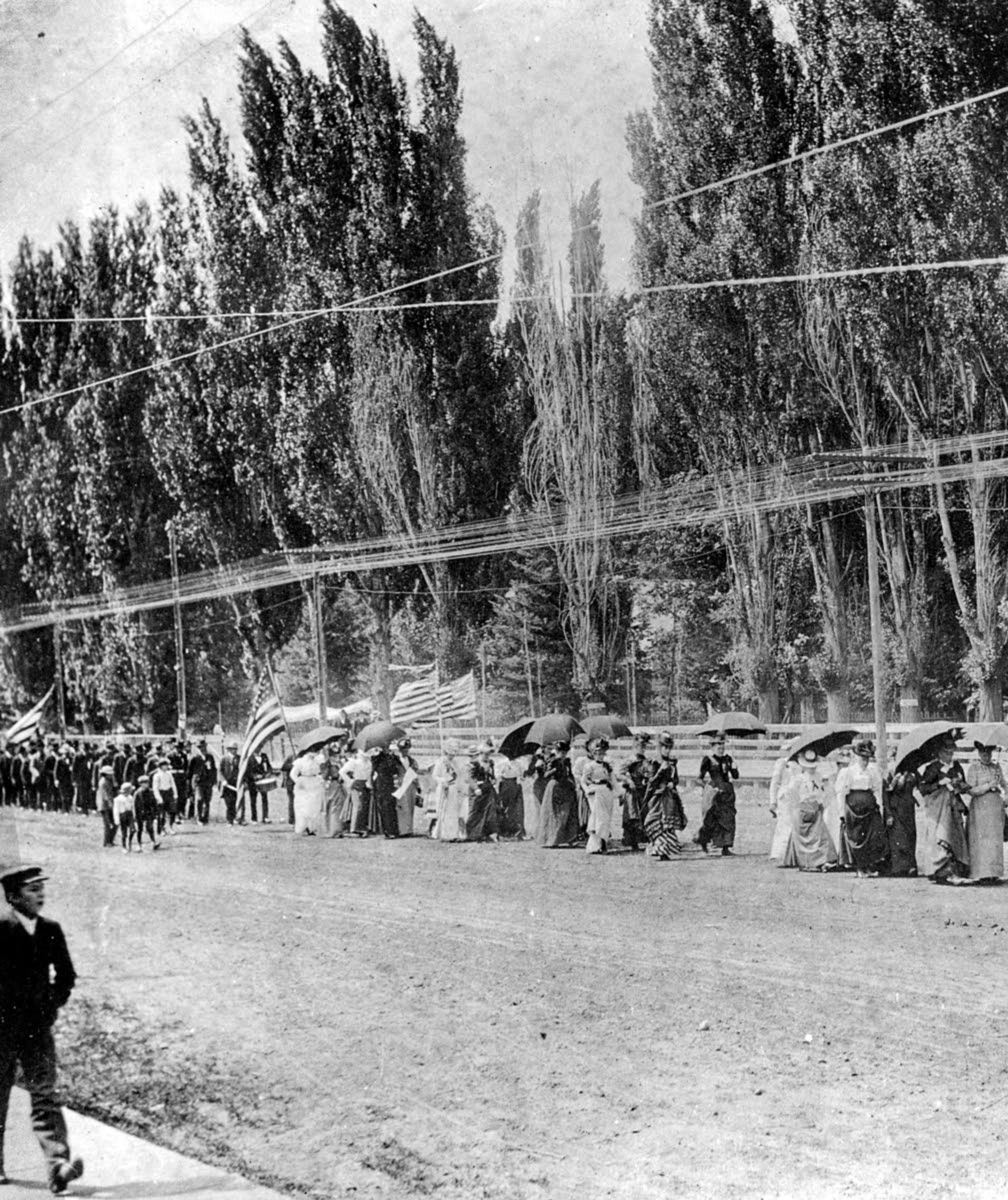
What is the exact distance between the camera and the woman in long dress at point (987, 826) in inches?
127

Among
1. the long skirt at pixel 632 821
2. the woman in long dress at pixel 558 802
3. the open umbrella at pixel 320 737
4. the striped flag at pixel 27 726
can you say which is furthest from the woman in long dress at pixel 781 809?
the striped flag at pixel 27 726

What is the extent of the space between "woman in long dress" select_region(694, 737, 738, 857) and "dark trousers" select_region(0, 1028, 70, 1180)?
2.39 metres

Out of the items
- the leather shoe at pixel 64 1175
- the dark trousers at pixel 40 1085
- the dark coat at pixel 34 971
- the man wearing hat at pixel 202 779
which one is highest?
the man wearing hat at pixel 202 779

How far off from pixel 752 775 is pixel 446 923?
1405 mm

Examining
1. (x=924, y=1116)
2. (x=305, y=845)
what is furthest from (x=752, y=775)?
(x=305, y=845)

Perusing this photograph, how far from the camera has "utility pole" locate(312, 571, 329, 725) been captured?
4.56 meters

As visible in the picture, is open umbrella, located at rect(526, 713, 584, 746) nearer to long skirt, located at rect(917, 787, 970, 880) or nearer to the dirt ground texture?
the dirt ground texture

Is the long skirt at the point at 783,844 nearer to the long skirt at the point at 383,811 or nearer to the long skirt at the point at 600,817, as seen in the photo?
the long skirt at the point at 600,817

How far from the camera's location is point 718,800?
360 centimetres

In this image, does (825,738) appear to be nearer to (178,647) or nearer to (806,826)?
(806,826)

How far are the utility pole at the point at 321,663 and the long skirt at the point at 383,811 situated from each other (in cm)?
32

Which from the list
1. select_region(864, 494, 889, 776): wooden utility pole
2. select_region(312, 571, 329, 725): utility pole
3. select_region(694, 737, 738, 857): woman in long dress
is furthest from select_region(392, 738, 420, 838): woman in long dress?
select_region(864, 494, 889, 776): wooden utility pole

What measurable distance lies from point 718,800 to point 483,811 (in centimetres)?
94

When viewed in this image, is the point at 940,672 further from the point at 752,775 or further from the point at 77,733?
the point at 77,733
